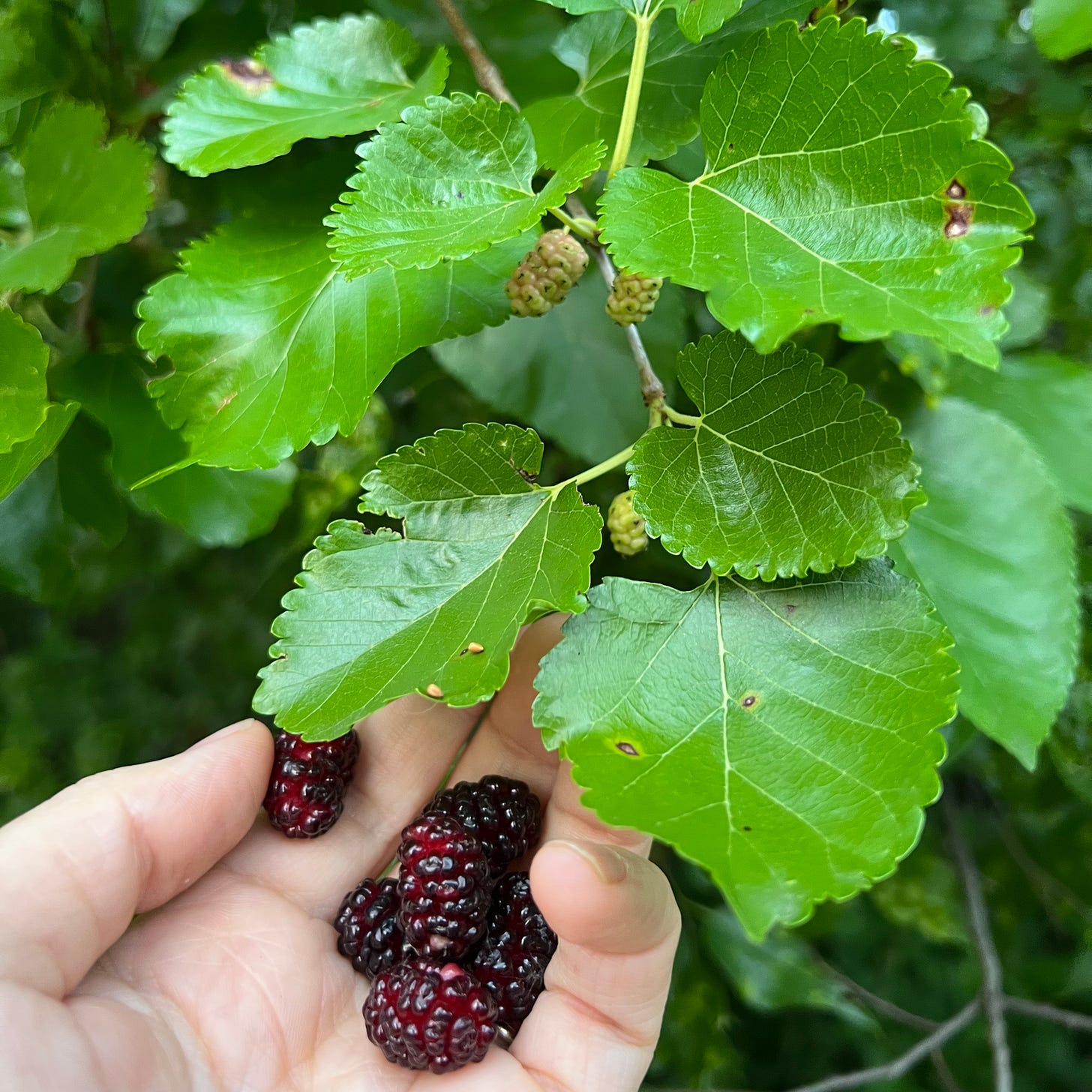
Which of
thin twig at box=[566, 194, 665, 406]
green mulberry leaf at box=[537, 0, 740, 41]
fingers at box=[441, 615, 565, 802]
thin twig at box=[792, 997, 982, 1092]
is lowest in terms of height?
thin twig at box=[792, 997, 982, 1092]

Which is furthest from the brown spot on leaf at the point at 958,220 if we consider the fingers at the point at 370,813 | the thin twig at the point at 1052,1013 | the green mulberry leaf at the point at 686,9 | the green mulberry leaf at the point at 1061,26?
the thin twig at the point at 1052,1013

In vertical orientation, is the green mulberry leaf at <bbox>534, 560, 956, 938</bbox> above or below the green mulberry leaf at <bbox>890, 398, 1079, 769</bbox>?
above

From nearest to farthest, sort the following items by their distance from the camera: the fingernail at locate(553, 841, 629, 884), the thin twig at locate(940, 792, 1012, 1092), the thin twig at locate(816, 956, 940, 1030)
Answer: the fingernail at locate(553, 841, 629, 884) < the thin twig at locate(940, 792, 1012, 1092) < the thin twig at locate(816, 956, 940, 1030)

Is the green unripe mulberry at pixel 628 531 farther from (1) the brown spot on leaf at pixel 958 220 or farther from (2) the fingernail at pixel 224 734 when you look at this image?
(2) the fingernail at pixel 224 734

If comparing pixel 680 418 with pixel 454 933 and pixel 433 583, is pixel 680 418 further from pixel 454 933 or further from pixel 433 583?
pixel 454 933

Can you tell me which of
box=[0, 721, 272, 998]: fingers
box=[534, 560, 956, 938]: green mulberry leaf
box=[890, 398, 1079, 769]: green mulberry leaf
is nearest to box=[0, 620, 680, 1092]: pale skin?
box=[0, 721, 272, 998]: fingers

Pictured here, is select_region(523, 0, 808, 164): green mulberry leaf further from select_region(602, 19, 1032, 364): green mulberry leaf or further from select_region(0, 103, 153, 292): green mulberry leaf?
select_region(0, 103, 153, 292): green mulberry leaf
